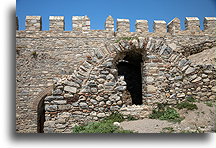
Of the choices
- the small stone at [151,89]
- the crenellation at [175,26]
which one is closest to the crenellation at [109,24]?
the crenellation at [175,26]

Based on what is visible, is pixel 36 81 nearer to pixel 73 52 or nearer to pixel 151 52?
pixel 73 52

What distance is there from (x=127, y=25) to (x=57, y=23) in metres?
3.00

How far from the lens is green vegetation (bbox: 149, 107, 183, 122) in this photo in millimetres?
4465

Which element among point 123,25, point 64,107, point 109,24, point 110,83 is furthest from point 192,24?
point 64,107

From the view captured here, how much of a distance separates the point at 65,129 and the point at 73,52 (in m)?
4.91

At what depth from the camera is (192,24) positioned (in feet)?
29.9

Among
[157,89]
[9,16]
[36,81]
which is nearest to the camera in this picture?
[9,16]

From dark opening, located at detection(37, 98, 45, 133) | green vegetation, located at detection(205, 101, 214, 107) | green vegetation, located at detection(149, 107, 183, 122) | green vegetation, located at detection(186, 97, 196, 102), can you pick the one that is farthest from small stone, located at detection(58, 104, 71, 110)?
dark opening, located at detection(37, 98, 45, 133)

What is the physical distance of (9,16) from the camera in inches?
165

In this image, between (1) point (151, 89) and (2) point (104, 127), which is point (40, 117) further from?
(1) point (151, 89)

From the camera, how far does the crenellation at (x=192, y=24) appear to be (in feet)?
29.9

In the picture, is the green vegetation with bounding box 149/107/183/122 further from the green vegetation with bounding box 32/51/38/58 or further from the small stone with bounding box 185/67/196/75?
the green vegetation with bounding box 32/51/38/58

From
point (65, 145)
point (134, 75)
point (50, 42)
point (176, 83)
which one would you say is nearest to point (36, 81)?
point (50, 42)

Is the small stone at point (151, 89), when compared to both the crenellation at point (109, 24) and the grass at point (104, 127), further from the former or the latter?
the crenellation at point (109, 24)
